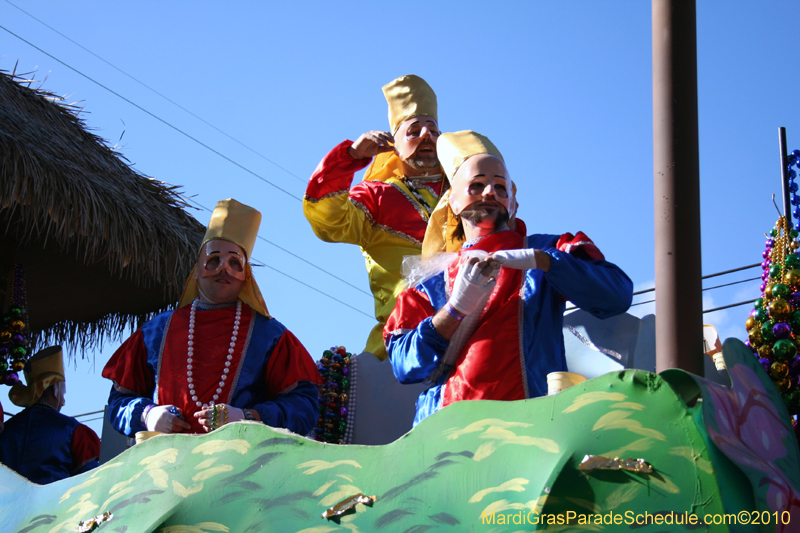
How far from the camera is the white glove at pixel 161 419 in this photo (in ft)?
12.1

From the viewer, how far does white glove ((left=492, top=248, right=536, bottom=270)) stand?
3148 mm

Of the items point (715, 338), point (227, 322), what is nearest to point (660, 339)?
point (715, 338)

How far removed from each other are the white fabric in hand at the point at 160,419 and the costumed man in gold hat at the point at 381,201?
4.06 ft

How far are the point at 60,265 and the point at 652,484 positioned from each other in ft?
15.1

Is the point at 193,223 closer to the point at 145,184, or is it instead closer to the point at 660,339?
the point at 145,184

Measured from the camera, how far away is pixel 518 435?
2.50 metres

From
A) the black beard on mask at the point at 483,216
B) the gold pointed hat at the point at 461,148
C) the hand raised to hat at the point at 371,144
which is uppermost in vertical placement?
the hand raised to hat at the point at 371,144

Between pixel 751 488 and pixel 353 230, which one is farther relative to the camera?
pixel 353 230

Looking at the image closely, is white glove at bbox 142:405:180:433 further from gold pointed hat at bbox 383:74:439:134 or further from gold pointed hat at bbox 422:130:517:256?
gold pointed hat at bbox 383:74:439:134

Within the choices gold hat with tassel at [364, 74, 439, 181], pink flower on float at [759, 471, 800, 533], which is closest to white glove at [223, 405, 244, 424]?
gold hat with tassel at [364, 74, 439, 181]

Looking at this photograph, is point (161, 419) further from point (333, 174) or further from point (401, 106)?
point (401, 106)

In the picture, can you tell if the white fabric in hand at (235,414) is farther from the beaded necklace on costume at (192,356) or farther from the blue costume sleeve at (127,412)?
the blue costume sleeve at (127,412)

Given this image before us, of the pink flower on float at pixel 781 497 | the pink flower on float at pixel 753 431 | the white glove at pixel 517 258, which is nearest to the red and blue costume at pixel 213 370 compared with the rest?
the white glove at pixel 517 258

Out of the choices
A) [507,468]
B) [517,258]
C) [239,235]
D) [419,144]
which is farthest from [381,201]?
[507,468]
